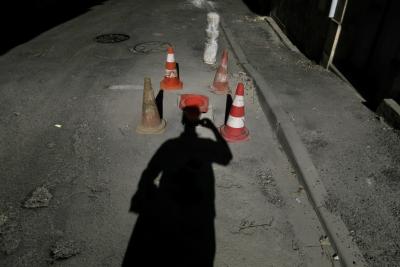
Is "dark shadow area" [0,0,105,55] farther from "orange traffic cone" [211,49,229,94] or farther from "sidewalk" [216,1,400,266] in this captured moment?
"sidewalk" [216,1,400,266]

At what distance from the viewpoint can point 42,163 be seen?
3.99m

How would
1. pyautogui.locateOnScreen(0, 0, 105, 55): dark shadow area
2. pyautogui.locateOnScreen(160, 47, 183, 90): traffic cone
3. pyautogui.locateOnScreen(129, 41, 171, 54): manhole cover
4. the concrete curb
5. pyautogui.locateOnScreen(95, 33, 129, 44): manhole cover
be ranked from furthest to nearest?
1. pyautogui.locateOnScreen(0, 0, 105, 55): dark shadow area
2. pyautogui.locateOnScreen(95, 33, 129, 44): manhole cover
3. pyautogui.locateOnScreen(129, 41, 171, 54): manhole cover
4. pyautogui.locateOnScreen(160, 47, 183, 90): traffic cone
5. the concrete curb

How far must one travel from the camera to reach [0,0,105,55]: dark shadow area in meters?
8.75

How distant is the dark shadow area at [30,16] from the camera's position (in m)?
8.75

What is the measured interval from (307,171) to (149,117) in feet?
7.65

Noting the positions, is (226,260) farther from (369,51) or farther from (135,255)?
(369,51)

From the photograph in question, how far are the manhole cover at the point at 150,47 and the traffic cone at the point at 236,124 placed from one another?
163 inches

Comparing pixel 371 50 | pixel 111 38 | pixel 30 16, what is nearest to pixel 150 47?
pixel 111 38

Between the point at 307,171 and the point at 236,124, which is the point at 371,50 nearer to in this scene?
the point at 236,124

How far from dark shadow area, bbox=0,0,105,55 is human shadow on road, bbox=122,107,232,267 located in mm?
6062

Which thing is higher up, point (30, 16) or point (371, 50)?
point (371, 50)

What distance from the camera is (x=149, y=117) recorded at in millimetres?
4598

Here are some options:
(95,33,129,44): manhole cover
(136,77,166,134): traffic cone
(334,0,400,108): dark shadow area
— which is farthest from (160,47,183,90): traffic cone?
(95,33,129,44): manhole cover

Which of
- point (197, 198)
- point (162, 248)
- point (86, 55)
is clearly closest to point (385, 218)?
point (197, 198)
